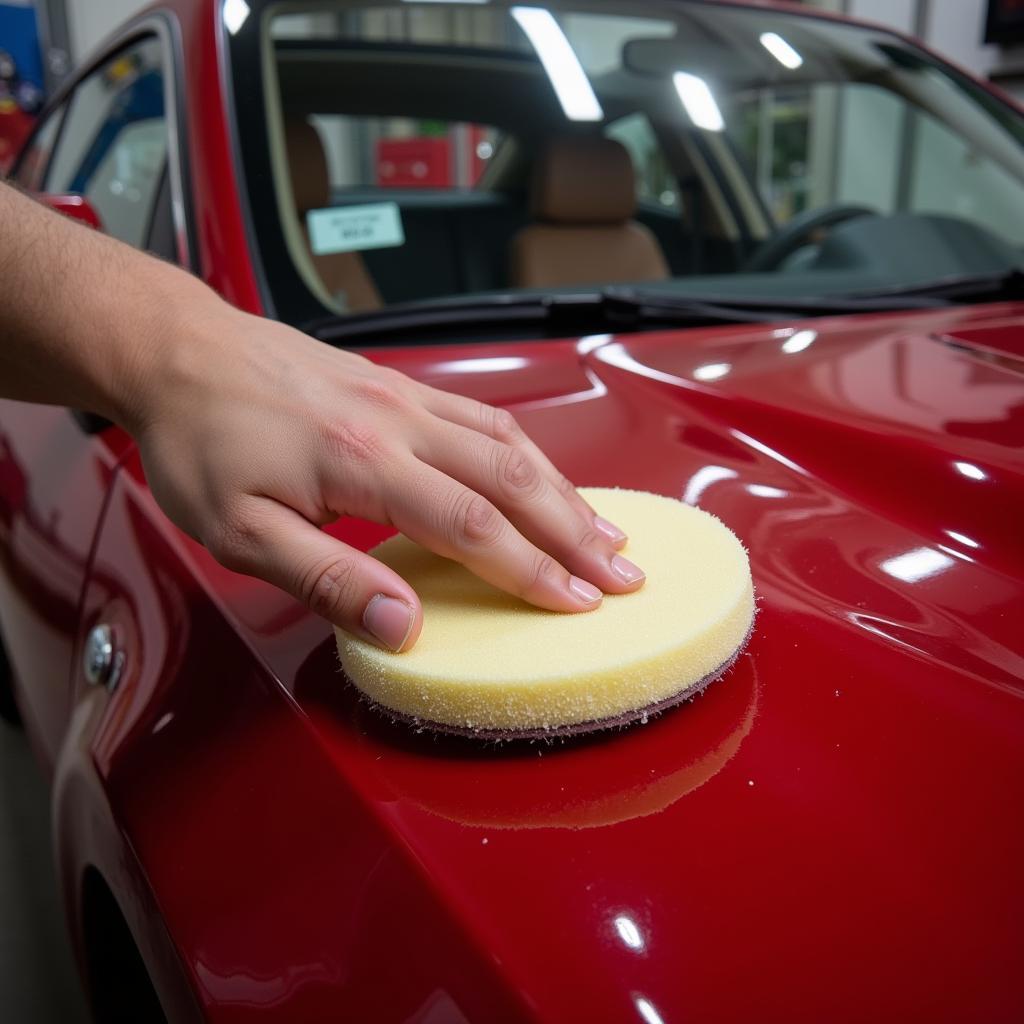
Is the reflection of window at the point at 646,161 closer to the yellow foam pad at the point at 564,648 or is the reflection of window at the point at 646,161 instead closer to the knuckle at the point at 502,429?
the knuckle at the point at 502,429

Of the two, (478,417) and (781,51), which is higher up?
(781,51)

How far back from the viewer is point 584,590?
0.58 m

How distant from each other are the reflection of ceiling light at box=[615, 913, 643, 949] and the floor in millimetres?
1017

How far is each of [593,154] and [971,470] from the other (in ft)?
4.01

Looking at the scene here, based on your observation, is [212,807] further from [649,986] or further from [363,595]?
[649,986]

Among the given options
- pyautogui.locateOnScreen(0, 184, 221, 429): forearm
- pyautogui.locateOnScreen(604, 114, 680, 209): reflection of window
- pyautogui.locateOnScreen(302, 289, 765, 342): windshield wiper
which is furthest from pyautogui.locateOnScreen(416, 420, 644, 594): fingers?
pyautogui.locateOnScreen(604, 114, 680, 209): reflection of window

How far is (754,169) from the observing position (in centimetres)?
206

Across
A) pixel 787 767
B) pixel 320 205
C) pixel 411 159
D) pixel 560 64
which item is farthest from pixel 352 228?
pixel 411 159

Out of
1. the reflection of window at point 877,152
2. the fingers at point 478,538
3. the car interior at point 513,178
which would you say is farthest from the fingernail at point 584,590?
the reflection of window at point 877,152

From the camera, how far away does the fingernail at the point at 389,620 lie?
1.77 ft

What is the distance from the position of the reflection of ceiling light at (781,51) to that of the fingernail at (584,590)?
4.19 ft

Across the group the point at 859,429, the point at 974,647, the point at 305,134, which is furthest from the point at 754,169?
the point at 974,647

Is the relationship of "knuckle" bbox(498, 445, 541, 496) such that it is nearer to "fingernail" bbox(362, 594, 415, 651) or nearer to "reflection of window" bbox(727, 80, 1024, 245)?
"fingernail" bbox(362, 594, 415, 651)

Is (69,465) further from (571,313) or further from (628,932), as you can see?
(628,932)
